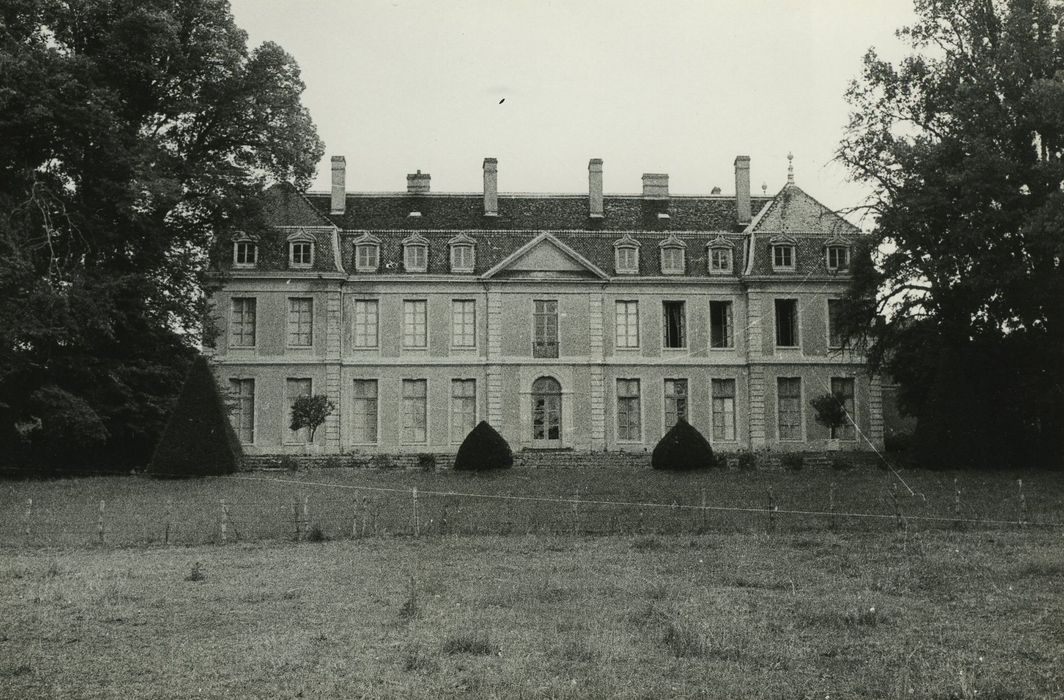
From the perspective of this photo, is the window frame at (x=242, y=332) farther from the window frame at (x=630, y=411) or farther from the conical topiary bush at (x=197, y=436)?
the window frame at (x=630, y=411)

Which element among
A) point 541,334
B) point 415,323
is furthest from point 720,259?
point 415,323

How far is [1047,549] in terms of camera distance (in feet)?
38.5

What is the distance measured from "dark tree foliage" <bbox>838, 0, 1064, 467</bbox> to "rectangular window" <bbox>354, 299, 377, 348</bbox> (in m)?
14.5

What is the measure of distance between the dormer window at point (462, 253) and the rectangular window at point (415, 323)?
61.8 inches

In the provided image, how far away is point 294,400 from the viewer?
30.1 metres

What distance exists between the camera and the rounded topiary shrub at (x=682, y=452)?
24328 millimetres

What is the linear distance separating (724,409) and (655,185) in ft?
27.2

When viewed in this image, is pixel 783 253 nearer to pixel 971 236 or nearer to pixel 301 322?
pixel 971 236

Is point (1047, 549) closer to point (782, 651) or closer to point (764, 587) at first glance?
point (764, 587)

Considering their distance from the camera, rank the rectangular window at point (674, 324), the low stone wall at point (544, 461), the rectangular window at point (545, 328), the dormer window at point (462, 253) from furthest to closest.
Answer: the rectangular window at point (674, 324) < the rectangular window at point (545, 328) < the dormer window at point (462, 253) < the low stone wall at point (544, 461)

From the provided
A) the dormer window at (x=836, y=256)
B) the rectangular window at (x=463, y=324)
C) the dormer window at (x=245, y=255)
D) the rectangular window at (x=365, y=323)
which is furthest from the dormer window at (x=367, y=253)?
the dormer window at (x=836, y=256)

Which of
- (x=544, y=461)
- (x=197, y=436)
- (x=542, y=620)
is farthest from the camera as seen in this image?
(x=544, y=461)

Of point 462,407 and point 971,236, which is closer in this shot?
point 971,236

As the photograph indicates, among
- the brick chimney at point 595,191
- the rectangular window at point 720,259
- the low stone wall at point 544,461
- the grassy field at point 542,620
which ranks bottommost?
the grassy field at point 542,620
